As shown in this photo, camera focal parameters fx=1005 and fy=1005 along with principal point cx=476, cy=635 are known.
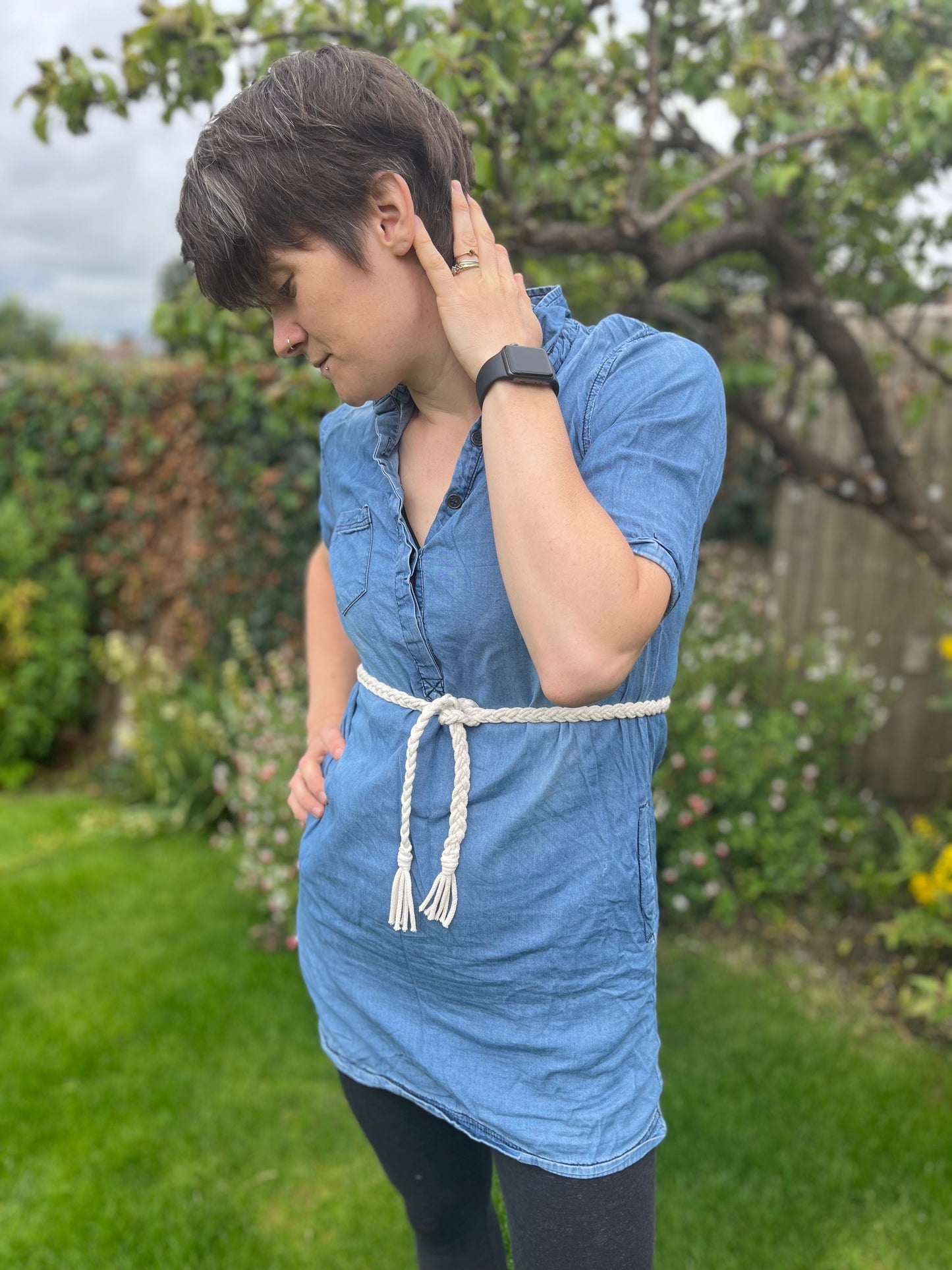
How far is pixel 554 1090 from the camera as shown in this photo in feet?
3.74

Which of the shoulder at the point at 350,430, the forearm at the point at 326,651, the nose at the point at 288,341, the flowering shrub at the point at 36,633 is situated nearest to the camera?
the nose at the point at 288,341

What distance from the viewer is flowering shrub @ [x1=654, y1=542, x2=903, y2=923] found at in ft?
11.5

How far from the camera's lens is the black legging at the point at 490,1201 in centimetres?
112

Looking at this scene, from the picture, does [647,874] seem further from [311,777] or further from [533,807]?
[311,777]

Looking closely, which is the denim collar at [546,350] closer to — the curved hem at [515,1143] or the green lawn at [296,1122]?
the curved hem at [515,1143]

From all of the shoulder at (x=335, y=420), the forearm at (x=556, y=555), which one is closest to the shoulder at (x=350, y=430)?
the shoulder at (x=335, y=420)

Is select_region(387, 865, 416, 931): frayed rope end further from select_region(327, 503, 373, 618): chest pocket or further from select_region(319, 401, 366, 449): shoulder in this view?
select_region(319, 401, 366, 449): shoulder

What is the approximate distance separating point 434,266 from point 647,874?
719 millimetres

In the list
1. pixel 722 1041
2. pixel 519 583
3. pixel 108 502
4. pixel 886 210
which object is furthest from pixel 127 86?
pixel 108 502

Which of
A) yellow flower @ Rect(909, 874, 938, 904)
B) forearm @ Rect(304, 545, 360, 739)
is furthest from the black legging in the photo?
yellow flower @ Rect(909, 874, 938, 904)

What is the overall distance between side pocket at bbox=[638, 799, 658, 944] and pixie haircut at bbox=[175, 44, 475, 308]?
0.67 metres

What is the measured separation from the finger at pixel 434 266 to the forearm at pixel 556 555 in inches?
5.4

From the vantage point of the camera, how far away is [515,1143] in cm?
116

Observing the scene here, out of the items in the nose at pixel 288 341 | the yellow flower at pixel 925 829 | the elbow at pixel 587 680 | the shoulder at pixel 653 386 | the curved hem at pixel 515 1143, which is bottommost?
the yellow flower at pixel 925 829
